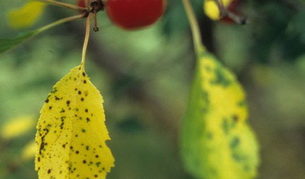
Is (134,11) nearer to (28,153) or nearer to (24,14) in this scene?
(24,14)

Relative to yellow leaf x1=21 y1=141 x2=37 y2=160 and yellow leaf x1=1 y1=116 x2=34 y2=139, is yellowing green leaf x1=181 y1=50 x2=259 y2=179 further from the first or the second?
yellow leaf x1=1 y1=116 x2=34 y2=139

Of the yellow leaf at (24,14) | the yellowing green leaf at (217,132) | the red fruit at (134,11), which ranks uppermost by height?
the yellow leaf at (24,14)

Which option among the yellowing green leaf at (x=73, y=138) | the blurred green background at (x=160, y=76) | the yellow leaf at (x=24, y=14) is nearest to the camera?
the yellowing green leaf at (x=73, y=138)

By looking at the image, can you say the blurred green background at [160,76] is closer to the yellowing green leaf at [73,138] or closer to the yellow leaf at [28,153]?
the yellow leaf at [28,153]

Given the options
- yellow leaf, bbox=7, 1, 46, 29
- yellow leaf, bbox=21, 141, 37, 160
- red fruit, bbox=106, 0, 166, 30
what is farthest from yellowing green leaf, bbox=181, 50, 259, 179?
yellow leaf, bbox=21, 141, 37, 160

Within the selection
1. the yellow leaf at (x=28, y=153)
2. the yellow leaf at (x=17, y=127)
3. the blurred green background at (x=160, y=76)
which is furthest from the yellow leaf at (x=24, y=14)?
the yellow leaf at (x=17, y=127)

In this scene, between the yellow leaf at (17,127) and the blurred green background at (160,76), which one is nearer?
the blurred green background at (160,76)
